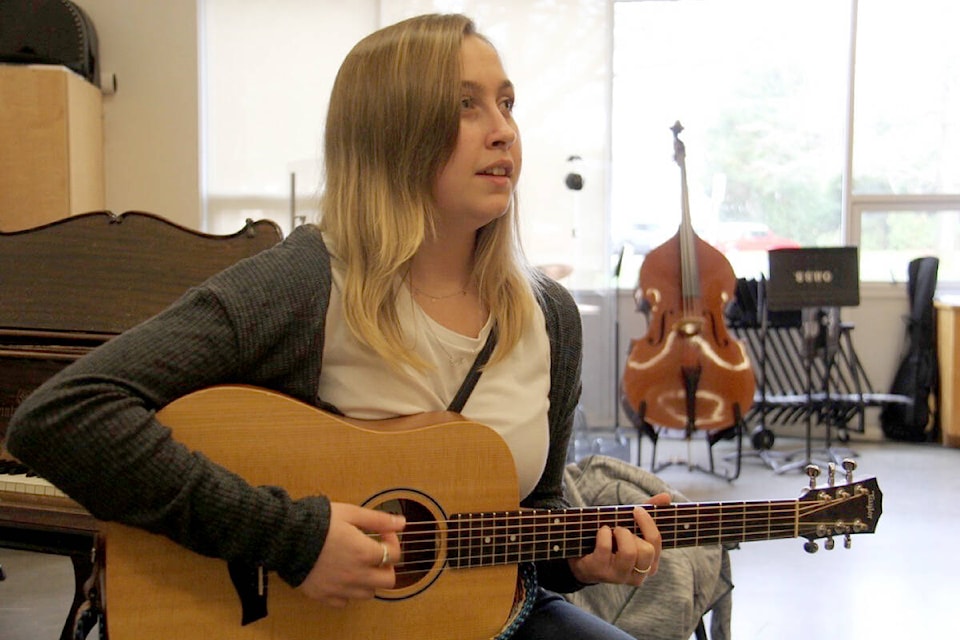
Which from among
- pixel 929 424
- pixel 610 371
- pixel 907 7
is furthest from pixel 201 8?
pixel 929 424

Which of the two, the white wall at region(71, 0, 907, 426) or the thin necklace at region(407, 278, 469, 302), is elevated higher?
the white wall at region(71, 0, 907, 426)

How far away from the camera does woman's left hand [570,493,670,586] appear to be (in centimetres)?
139

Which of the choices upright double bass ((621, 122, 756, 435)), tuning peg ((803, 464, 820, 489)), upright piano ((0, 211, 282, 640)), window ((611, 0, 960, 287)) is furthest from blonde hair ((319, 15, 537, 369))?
window ((611, 0, 960, 287))

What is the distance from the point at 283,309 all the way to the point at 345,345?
135 mm

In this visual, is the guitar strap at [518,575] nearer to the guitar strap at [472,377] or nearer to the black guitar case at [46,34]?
the guitar strap at [472,377]

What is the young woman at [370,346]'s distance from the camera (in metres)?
1.13

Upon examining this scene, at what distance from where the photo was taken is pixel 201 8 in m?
A: 5.89

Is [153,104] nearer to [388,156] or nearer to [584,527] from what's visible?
[388,156]

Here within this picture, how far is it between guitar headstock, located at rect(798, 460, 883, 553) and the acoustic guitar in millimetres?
173

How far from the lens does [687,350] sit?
4258 mm

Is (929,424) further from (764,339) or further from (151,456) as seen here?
(151,456)

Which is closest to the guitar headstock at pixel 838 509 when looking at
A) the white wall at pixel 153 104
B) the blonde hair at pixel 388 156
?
the blonde hair at pixel 388 156

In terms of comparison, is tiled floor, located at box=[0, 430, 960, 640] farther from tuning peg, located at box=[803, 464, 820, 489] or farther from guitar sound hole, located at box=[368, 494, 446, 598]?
guitar sound hole, located at box=[368, 494, 446, 598]

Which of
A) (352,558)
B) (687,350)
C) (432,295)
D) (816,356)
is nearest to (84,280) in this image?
(432,295)
